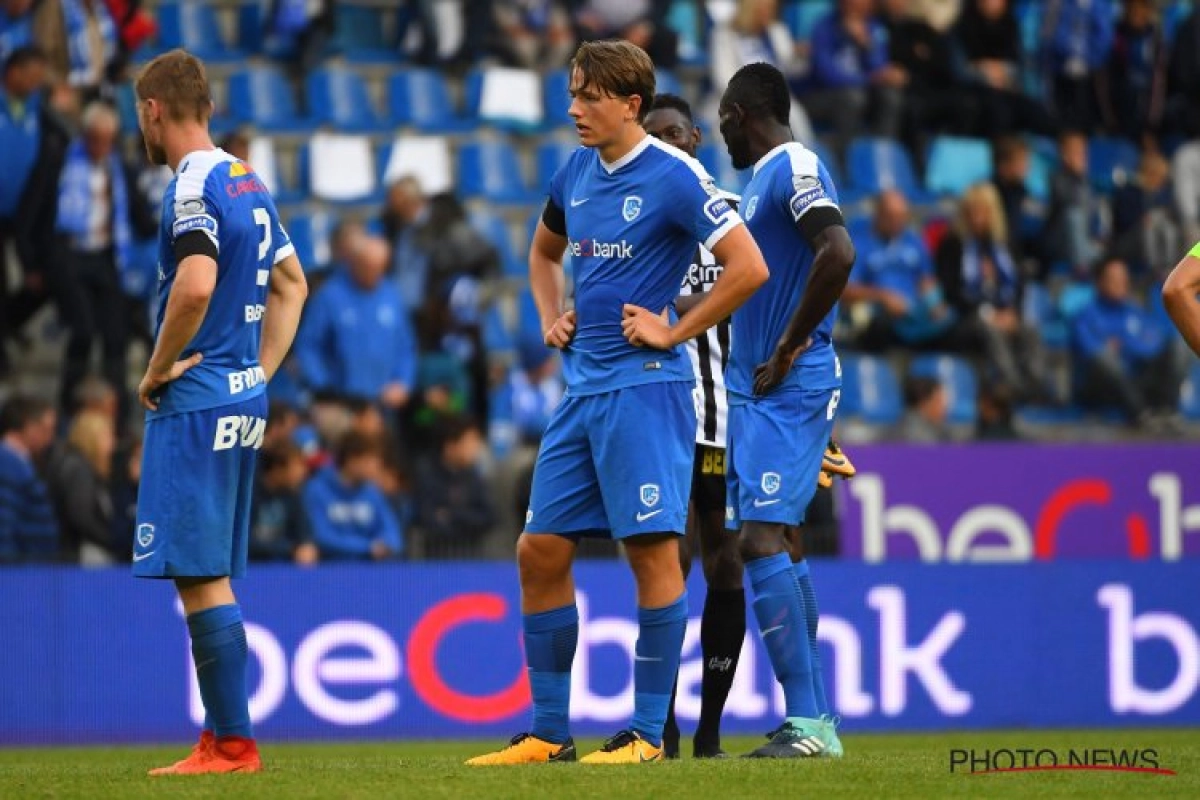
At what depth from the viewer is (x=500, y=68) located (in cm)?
1820

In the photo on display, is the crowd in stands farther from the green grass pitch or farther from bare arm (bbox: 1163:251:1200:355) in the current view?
bare arm (bbox: 1163:251:1200:355)

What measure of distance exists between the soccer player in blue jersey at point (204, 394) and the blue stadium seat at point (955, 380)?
1022 centimetres

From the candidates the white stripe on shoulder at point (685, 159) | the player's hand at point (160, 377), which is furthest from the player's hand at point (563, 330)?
the player's hand at point (160, 377)

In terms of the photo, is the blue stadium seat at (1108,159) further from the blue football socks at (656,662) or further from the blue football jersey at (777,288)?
the blue football socks at (656,662)

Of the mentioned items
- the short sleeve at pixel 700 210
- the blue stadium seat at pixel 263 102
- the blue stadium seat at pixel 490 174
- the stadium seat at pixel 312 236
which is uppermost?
the blue stadium seat at pixel 263 102

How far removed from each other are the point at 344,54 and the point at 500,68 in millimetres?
1333

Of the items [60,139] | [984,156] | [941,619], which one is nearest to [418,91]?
[60,139]

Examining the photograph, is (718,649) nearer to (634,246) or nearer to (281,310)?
(634,246)

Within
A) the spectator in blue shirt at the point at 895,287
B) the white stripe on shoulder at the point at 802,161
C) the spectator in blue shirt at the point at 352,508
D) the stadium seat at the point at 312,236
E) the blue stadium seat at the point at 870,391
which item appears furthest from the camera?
the spectator in blue shirt at the point at 895,287

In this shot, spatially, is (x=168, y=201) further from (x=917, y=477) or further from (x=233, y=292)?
(x=917, y=477)

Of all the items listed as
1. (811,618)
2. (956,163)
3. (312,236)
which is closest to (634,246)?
(811,618)

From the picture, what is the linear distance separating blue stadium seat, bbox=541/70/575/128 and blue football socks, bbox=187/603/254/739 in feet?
36.7

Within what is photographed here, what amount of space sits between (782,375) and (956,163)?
11599 millimetres

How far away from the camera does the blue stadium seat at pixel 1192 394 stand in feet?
59.3
